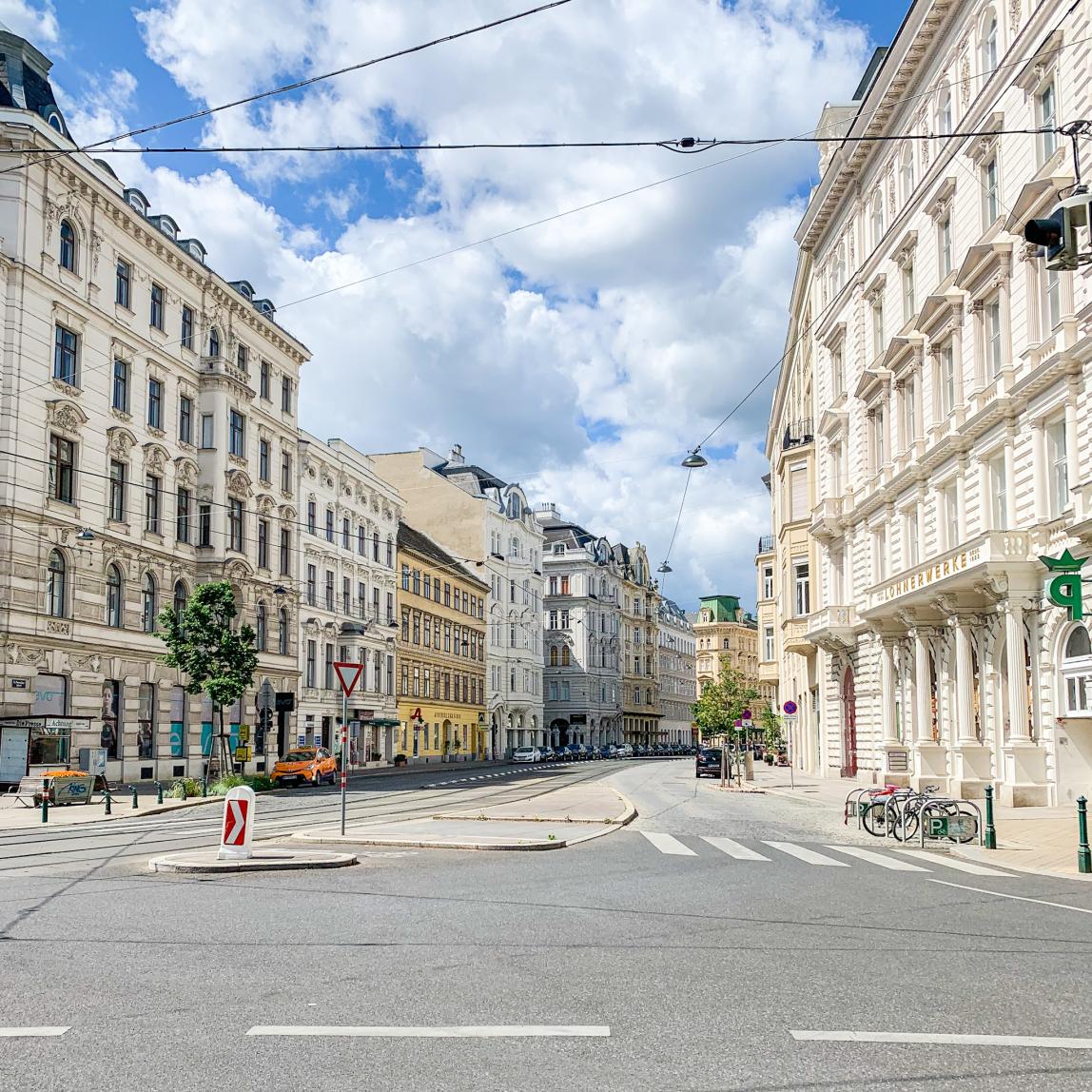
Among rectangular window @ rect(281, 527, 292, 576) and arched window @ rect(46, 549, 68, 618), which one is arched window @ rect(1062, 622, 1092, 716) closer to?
arched window @ rect(46, 549, 68, 618)

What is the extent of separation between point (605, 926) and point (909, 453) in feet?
92.0

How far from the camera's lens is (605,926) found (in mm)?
10453

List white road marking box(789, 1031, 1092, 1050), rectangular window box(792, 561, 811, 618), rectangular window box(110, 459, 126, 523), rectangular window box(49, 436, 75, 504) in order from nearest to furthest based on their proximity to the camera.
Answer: white road marking box(789, 1031, 1092, 1050) < rectangular window box(49, 436, 75, 504) < rectangular window box(110, 459, 126, 523) < rectangular window box(792, 561, 811, 618)

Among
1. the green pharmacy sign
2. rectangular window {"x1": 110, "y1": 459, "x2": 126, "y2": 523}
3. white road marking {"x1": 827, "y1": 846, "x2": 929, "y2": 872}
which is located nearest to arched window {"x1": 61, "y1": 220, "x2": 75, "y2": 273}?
rectangular window {"x1": 110, "y1": 459, "x2": 126, "y2": 523}

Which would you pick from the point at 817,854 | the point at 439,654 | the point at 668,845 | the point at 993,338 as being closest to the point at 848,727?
the point at 993,338

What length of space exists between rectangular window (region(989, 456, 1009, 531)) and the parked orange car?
82.0 feet

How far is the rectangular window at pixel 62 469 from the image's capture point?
3834 cm

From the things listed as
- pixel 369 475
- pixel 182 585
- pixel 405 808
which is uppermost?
pixel 369 475

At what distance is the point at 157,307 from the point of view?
45.7 meters

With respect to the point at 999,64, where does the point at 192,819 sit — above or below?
below

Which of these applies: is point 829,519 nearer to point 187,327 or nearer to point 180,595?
point 180,595

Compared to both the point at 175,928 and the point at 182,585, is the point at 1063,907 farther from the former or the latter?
the point at 182,585

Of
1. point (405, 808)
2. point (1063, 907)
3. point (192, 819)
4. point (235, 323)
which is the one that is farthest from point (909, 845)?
point (235, 323)

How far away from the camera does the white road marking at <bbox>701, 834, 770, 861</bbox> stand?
1711 centimetres
